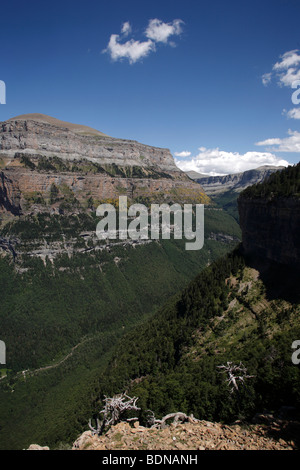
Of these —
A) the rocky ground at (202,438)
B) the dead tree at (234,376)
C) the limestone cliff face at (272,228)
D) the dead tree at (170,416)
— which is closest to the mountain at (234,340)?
the limestone cliff face at (272,228)

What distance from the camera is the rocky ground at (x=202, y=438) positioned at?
68.6 ft

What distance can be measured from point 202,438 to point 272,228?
5970 cm

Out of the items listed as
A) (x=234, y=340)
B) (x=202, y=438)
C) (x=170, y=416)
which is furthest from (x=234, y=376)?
(x=234, y=340)

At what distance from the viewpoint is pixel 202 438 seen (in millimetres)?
22766

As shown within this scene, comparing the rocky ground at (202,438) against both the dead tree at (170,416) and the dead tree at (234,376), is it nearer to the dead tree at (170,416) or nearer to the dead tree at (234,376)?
the dead tree at (170,416)

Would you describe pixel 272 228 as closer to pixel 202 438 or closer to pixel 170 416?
pixel 170 416

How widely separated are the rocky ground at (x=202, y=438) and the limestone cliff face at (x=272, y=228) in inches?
1890

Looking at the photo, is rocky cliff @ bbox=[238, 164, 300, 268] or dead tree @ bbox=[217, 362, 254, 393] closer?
dead tree @ bbox=[217, 362, 254, 393]

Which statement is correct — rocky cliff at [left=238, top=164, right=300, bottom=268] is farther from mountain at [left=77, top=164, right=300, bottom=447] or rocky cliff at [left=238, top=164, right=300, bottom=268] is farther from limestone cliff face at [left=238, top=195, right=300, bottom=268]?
mountain at [left=77, top=164, right=300, bottom=447]

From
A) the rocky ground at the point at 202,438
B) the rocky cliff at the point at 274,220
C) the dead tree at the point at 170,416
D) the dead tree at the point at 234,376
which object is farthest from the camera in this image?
the rocky cliff at the point at 274,220

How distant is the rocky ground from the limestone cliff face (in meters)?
48.0

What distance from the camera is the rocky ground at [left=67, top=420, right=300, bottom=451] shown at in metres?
20.9

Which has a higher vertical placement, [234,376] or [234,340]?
[234,376]

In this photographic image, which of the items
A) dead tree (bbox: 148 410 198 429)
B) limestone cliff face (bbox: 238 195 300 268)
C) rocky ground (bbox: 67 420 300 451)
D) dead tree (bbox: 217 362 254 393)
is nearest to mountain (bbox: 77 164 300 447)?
limestone cliff face (bbox: 238 195 300 268)
